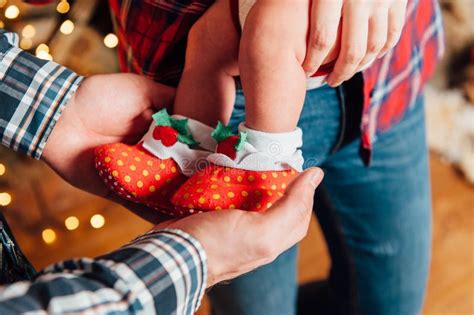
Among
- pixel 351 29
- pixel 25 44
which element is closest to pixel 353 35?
pixel 351 29

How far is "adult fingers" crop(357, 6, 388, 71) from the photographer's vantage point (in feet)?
1.99

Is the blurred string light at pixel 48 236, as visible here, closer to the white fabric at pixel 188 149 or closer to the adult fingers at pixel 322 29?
the white fabric at pixel 188 149

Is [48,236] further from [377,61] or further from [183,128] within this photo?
[377,61]

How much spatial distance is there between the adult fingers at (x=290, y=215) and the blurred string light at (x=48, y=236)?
107cm

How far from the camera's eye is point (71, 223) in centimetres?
161

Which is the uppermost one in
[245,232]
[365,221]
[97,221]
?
[245,232]

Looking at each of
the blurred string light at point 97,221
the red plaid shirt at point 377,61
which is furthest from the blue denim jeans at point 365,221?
the blurred string light at point 97,221

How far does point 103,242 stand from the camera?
5.27ft

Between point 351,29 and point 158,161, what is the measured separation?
0.27 metres

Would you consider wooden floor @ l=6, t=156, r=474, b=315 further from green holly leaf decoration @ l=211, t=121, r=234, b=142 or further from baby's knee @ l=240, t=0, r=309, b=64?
baby's knee @ l=240, t=0, r=309, b=64

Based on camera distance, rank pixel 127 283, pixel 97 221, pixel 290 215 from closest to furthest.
Result: pixel 127 283 < pixel 290 215 < pixel 97 221

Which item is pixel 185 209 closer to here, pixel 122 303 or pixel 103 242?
pixel 122 303

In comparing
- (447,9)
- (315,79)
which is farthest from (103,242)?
(447,9)

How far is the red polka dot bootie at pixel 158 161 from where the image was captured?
67cm
